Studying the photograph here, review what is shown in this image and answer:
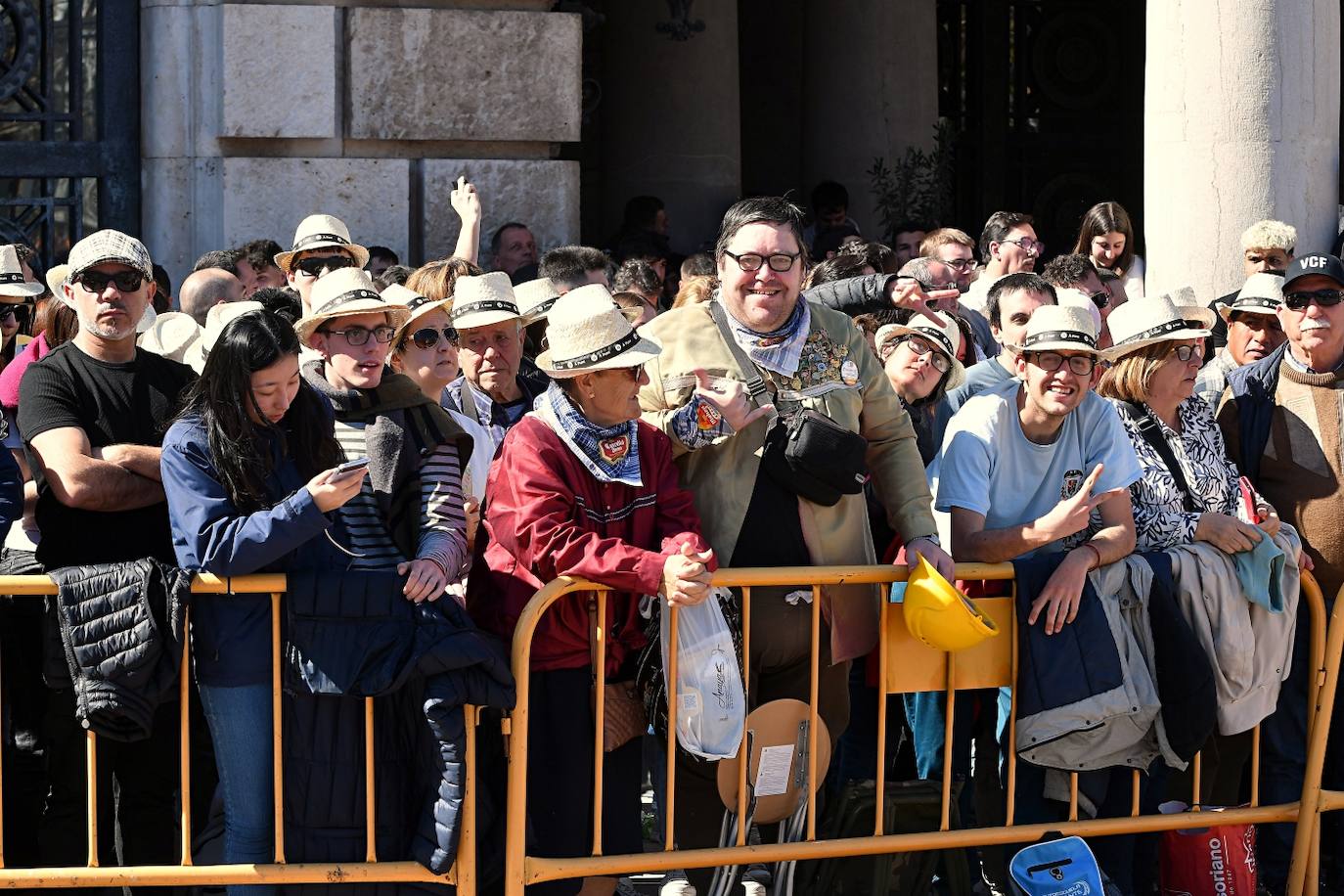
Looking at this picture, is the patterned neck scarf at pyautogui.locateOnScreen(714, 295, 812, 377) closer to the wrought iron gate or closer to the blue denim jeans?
the blue denim jeans

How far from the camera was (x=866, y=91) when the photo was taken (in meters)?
13.3

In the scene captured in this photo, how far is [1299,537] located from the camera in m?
5.96

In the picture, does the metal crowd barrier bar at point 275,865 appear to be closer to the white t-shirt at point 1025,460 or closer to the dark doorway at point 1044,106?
the white t-shirt at point 1025,460

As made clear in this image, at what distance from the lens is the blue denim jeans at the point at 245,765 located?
15.4 ft

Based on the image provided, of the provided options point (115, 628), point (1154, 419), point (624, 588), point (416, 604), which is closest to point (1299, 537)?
point (1154, 419)

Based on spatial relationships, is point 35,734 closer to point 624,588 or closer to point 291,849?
point 291,849

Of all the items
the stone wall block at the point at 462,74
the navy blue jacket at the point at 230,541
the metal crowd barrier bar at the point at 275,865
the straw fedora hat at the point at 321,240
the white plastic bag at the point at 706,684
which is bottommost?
the metal crowd barrier bar at the point at 275,865

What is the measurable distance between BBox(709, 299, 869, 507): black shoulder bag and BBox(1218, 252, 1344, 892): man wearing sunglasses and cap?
171 cm

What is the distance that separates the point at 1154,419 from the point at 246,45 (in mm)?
4592

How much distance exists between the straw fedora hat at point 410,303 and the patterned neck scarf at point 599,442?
2.49 ft

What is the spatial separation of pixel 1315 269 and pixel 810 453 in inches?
86.3

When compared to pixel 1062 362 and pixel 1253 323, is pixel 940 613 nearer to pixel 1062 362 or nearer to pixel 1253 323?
pixel 1062 362

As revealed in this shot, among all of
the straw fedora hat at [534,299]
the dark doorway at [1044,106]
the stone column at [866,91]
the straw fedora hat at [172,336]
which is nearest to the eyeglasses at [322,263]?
the straw fedora hat at [172,336]

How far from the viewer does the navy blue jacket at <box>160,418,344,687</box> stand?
4.46 m
